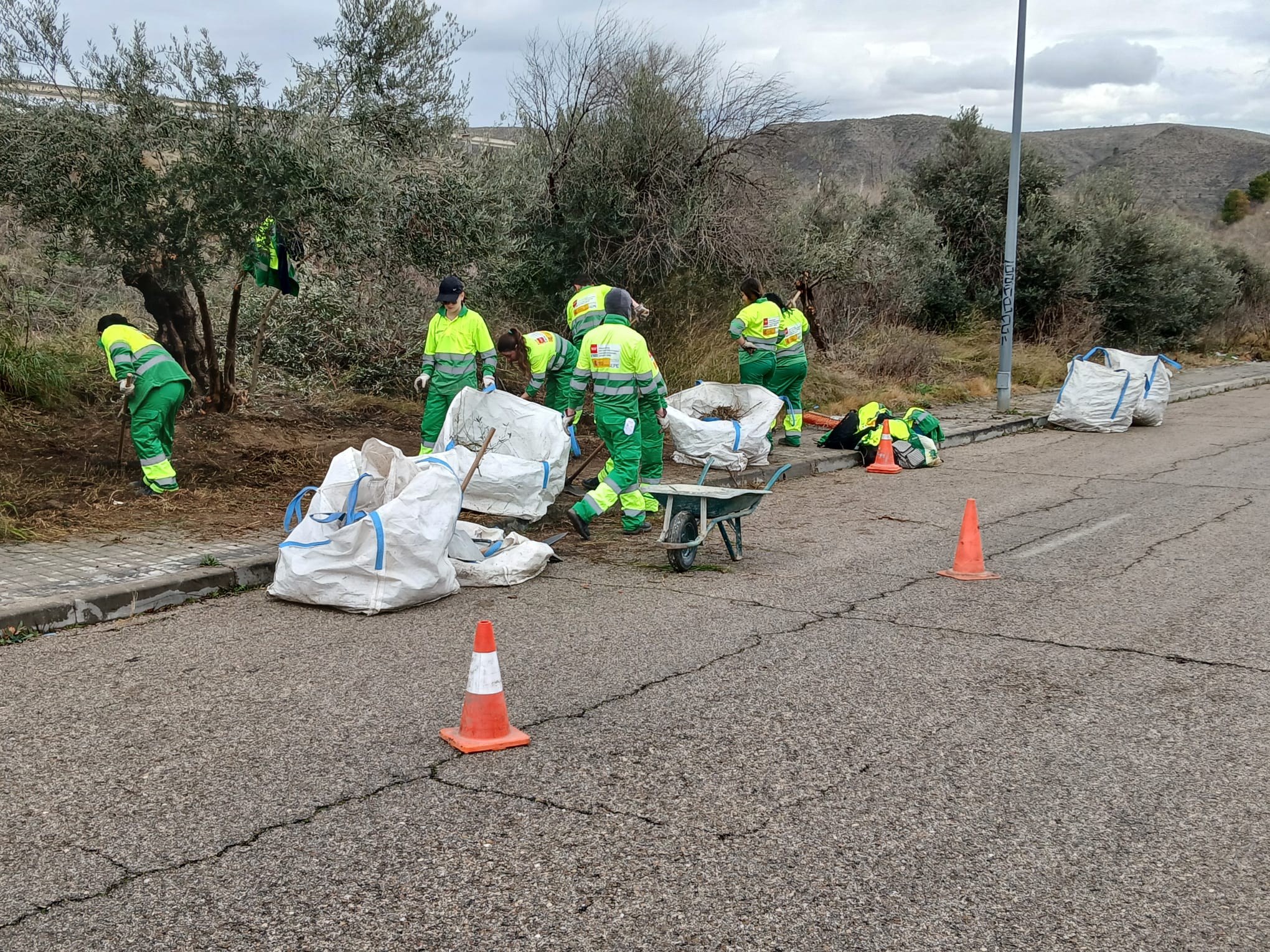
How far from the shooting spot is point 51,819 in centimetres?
366

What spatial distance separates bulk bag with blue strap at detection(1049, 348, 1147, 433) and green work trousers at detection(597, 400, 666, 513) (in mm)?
8673

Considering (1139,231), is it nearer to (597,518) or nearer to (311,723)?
(597,518)

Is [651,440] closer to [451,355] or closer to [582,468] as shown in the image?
[582,468]

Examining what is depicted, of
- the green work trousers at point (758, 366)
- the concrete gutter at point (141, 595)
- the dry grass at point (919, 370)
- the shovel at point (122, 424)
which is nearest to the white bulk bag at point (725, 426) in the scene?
the green work trousers at point (758, 366)

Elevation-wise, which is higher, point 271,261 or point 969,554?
point 271,261

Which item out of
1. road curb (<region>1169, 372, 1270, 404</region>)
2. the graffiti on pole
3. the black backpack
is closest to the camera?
the black backpack

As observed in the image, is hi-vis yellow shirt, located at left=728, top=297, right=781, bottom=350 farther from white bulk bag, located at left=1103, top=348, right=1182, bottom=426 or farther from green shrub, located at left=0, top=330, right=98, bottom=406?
green shrub, located at left=0, top=330, right=98, bottom=406

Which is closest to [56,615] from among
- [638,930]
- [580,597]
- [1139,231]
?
[580,597]

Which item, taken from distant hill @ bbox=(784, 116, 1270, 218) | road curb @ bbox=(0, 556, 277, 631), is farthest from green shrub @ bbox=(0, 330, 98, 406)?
distant hill @ bbox=(784, 116, 1270, 218)

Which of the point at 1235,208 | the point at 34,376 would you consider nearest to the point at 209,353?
the point at 34,376

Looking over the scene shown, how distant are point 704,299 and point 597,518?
278 inches

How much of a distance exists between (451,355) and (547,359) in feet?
2.91

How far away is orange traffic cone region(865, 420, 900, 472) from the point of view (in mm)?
12234

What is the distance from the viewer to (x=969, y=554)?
23.6ft
